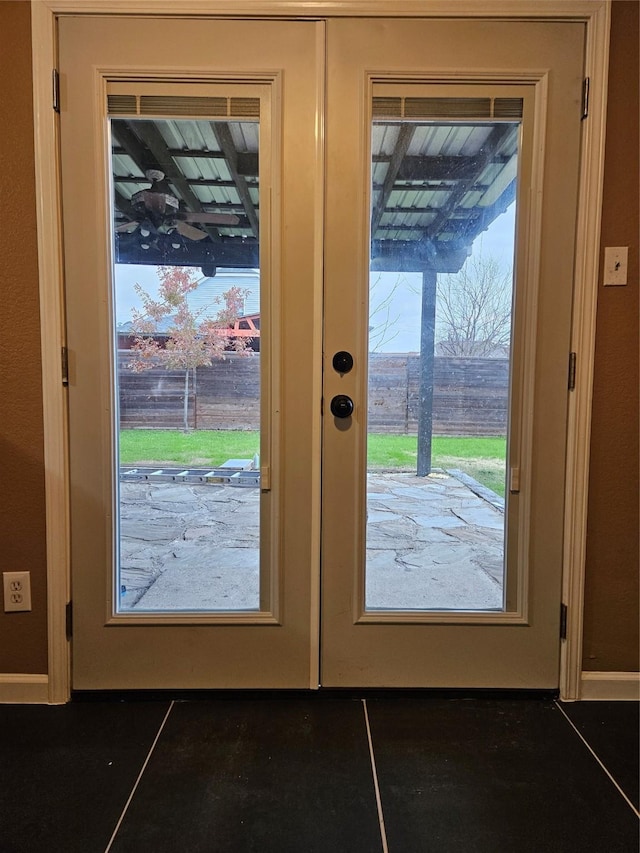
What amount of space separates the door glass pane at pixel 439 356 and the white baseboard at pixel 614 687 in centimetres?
37

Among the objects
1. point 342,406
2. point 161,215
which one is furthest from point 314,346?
point 161,215

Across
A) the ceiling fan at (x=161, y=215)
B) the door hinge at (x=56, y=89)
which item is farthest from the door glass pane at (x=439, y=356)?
the door hinge at (x=56, y=89)

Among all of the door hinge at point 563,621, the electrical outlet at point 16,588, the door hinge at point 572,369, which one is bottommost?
the door hinge at point 563,621

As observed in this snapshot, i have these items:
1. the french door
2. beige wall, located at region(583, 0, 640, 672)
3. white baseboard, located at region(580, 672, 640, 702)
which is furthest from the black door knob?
white baseboard, located at region(580, 672, 640, 702)

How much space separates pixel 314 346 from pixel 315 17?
3.04ft

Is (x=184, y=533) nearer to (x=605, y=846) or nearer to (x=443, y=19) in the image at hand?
(x=605, y=846)

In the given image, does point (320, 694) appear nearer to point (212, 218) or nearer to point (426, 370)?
point (426, 370)

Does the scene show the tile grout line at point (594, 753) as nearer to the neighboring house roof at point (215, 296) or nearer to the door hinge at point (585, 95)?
the neighboring house roof at point (215, 296)

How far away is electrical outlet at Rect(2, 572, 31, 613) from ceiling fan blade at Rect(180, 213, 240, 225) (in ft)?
3.94

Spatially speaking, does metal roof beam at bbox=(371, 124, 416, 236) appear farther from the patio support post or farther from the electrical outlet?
the electrical outlet

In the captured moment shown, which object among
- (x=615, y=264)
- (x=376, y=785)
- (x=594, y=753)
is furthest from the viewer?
(x=615, y=264)

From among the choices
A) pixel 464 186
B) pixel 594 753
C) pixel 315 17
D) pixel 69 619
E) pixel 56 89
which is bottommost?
pixel 594 753

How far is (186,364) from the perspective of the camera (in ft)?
4.65

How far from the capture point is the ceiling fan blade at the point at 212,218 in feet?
4.49
